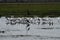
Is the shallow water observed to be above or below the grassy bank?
below

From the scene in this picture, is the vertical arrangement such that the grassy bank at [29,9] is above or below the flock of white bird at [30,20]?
above

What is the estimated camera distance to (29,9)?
230 centimetres

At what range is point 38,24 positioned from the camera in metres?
2.39

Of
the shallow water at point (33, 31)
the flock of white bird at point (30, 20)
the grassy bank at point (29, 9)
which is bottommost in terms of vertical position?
the shallow water at point (33, 31)

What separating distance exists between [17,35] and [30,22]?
22 centimetres

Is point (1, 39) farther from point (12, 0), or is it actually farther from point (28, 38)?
point (12, 0)

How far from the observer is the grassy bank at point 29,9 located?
228 cm

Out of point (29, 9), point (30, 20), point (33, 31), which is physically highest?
point (29, 9)

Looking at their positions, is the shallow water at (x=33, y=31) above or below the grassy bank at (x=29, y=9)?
below

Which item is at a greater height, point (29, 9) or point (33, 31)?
point (29, 9)

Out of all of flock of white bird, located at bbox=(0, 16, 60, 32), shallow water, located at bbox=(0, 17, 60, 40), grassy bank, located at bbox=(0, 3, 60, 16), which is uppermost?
grassy bank, located at bbox=(0, 3, 60, 16)

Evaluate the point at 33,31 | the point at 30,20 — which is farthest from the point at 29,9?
the point at 33,31

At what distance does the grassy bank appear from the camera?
2281mm

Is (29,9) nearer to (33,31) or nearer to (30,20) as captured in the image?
(30,20)
